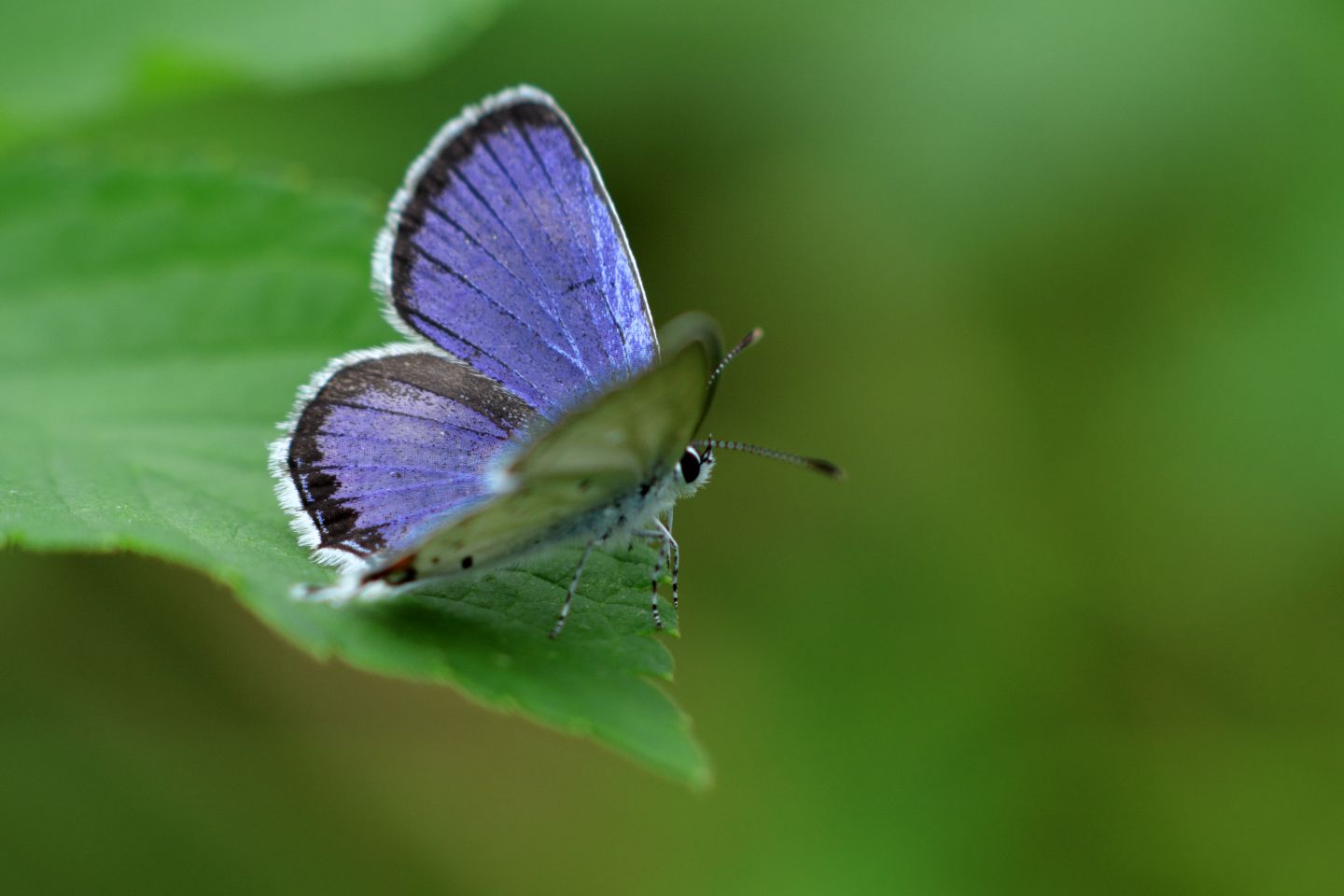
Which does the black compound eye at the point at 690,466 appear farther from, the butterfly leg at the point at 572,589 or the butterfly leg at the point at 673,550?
the butterfly leg at the point at 572,589

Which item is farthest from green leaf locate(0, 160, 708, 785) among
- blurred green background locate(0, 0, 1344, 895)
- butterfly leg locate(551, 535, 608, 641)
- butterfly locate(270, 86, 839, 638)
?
blurred green background locate(0, 0, 1344, 895)

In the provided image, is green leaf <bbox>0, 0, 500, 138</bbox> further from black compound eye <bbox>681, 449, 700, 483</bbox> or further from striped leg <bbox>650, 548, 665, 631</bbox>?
striped leg <bbox>650, 548, 665, 631</bbox>

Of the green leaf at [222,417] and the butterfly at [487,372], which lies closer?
the green leaf at [222,417]

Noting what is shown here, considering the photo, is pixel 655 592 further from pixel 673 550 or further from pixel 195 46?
pixel 195 46

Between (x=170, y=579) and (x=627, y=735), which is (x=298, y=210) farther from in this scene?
(x=627, y=735)

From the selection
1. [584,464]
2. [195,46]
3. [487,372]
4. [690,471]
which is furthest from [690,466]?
[195,46]

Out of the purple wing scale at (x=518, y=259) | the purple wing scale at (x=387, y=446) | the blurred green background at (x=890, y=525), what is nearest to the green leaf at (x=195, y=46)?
the blurred green background at (x=890, y=525)

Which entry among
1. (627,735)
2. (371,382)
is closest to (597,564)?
(371,382)
